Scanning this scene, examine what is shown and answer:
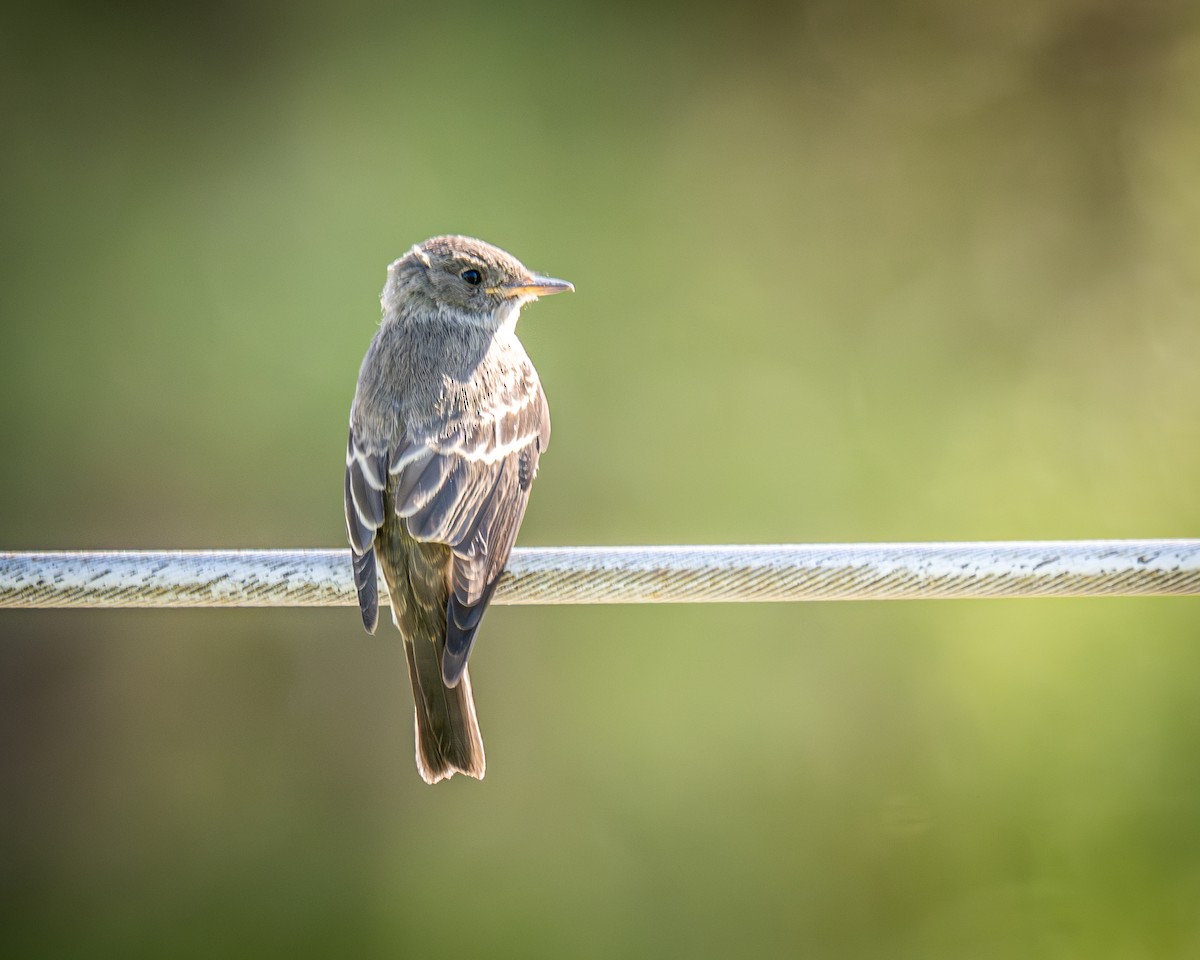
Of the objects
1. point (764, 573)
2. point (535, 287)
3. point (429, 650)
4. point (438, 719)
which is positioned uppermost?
point (535, 287)

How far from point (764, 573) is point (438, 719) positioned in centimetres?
100

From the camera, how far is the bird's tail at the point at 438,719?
312 centimetres

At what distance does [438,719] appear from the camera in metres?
3.14

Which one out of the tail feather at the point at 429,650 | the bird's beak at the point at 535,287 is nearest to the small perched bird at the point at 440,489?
the tail feather at the point at 429,650

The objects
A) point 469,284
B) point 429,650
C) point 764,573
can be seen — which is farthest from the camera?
point 469,284

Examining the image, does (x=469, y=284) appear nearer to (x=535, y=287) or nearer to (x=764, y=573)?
(x=535, y=287)

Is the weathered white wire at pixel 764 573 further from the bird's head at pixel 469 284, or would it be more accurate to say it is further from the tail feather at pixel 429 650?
the bird's head at pixel 469 284

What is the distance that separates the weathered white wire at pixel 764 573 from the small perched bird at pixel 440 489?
0.42 meters

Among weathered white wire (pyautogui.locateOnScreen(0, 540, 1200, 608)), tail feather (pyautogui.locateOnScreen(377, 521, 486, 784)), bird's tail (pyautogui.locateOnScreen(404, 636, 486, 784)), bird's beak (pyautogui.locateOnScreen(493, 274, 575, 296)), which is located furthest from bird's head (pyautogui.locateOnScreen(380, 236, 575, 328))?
weathered white wire (pyautogui.locateOnScreen(0, 540, 1200, 608))

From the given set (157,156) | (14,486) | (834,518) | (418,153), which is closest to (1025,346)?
(834,518)

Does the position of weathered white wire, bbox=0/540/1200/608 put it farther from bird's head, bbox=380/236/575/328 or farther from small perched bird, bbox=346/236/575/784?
bird's head, bbox=380/236/575/328

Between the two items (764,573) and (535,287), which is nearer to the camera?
(764,573)

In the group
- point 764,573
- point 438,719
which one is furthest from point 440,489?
point 764,573

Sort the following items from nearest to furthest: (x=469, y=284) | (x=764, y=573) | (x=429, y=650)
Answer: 1. (x=764, y=573)
2. (x=429, y=650)
3. (x=469, y=284)
